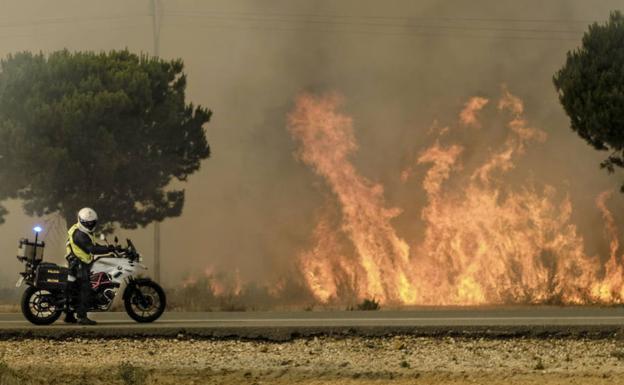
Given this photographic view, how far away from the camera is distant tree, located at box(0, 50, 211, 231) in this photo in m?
43.8

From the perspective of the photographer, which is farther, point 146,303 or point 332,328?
point 146,303

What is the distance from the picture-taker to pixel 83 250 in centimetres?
1930

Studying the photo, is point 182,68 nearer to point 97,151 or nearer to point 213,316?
point 97,151

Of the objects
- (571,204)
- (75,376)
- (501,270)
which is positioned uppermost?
(571,204)

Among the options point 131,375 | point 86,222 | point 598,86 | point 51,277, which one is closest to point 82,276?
point 51,277

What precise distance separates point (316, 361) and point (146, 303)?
479 centimetres

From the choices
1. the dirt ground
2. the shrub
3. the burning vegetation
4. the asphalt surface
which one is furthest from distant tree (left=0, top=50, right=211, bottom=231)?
the shrub

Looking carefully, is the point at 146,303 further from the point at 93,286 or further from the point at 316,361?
the point at 316,361

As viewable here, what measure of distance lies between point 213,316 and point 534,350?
25.4ft

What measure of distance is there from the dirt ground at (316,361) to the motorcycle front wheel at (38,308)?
109 centimetres

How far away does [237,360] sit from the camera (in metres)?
16.9

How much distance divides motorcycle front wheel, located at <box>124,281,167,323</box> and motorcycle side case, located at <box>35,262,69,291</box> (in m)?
1.23

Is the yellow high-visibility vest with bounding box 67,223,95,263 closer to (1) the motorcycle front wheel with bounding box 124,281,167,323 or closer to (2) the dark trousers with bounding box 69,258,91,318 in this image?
(2) the dark trousers with bounding box 69,258,91,318

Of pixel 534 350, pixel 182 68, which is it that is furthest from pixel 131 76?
pixel 534 350
